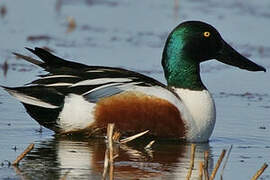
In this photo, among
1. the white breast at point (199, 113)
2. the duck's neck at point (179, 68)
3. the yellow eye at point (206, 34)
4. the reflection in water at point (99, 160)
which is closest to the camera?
the reflection in water at point (99, 160)

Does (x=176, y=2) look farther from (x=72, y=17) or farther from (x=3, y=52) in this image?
(x=3, y=52)

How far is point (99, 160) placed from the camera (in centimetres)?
720

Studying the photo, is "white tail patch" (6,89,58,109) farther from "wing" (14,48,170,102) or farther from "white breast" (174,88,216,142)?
"white breast" (174,88,216,142)

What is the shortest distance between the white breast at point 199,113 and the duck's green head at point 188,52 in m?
0.11

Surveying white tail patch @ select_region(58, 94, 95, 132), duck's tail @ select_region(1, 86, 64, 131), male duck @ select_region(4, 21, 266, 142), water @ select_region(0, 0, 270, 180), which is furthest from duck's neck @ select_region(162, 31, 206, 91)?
duck's tail @ select_region(1, 86, 64, 131)

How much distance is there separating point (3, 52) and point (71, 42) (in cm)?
128

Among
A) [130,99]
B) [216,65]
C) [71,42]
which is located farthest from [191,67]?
[71,42]

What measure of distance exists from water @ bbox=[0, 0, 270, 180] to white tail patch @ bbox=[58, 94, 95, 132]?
0.15m

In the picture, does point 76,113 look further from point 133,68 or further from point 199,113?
point 133,68

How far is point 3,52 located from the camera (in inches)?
462

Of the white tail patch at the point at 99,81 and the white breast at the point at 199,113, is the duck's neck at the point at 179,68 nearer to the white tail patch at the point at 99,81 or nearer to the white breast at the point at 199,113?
the white breast at the point at 199,113

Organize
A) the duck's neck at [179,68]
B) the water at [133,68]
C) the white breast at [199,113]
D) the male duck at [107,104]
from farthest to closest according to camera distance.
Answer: the duck's neck at [179,68]
the white breast at [199,113]
the male duck at [107,104]
the water at [133,68]

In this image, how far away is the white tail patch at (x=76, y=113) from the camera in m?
8.02

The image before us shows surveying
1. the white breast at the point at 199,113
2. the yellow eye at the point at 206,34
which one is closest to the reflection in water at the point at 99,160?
the white breast at the point at 199,113
